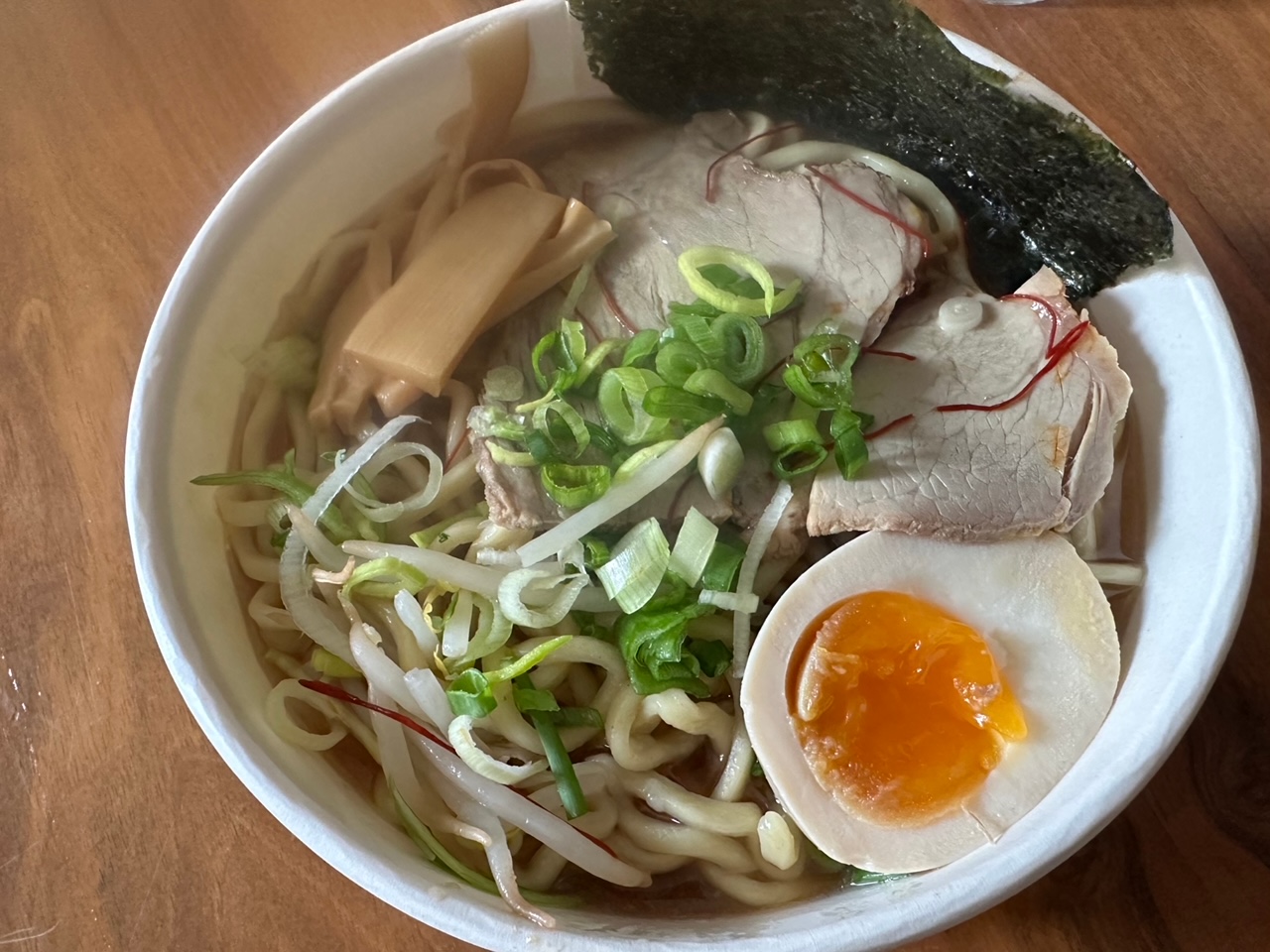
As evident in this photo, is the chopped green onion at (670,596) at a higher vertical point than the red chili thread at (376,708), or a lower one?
higher

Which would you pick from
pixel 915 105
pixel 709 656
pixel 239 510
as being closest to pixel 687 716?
pixel 709 656

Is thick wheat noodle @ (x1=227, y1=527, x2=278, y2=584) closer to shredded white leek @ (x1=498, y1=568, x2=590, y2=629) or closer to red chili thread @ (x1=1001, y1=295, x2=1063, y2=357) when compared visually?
shredded white leek @ (x1=498, y1=568, x2=590, y2=629)

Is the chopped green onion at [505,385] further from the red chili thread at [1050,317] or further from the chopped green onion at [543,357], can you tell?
the red chili thread at [1050,317]

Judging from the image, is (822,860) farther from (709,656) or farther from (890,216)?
(890,216)

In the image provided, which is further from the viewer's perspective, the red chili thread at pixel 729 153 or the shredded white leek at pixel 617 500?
the red chili thread at pixel 729 153

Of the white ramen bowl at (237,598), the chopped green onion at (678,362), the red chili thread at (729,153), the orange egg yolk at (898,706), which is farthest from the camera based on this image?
the red chili thread at (729,153)

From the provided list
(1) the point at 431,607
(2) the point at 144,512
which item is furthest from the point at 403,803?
(2) the point at 144,512

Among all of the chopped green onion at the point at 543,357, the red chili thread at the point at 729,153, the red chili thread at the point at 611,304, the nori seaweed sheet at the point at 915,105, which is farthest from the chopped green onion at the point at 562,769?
the nori seaweed sheet at the point at 915,105

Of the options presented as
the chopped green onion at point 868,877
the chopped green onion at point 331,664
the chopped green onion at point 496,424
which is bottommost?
the chopped green onion at point 868,877

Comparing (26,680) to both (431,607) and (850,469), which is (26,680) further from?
(850,469)
